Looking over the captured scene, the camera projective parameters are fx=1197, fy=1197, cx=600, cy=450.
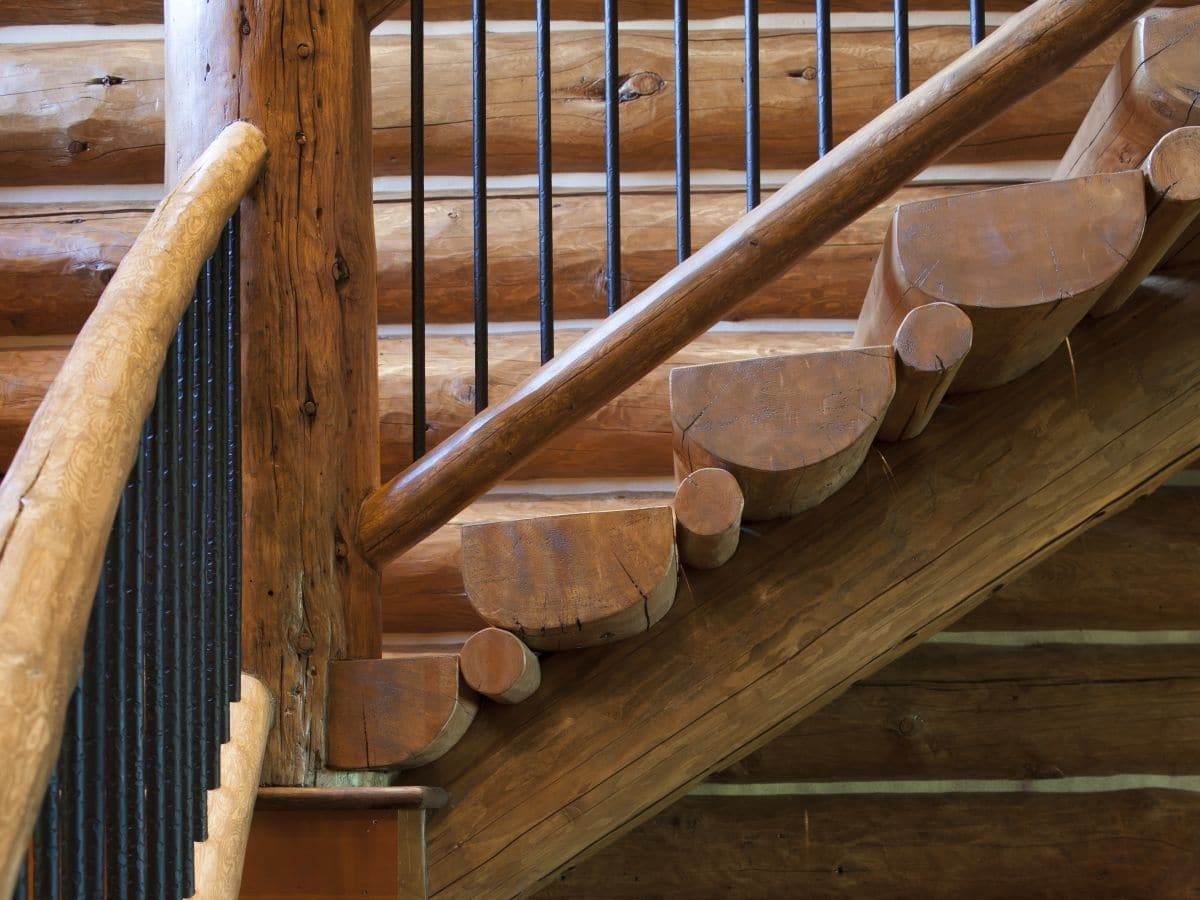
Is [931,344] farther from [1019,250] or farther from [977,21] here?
[977,21]

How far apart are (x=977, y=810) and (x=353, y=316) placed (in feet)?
6.53

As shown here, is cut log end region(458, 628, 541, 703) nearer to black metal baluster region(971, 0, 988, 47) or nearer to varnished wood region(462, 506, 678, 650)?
varnished wood region(462, 506, 678, 650)

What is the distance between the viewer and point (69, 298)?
318cm

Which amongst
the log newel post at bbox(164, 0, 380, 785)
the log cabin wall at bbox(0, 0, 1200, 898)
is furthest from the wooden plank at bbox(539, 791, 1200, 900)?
the log newel post at bbox(164, 0, 380, 785)

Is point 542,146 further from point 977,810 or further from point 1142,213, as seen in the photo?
point 977,810

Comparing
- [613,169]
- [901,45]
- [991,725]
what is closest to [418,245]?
[613,169]

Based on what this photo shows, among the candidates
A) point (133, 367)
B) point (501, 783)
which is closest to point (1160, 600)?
point (501, 783)

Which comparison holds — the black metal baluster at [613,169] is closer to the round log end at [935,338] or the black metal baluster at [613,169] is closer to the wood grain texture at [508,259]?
the round log end at [935,338]

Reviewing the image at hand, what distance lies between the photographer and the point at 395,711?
1544 millimetres

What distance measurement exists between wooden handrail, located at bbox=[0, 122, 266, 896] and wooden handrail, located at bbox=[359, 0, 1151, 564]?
445 mm

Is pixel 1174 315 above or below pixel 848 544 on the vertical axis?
above

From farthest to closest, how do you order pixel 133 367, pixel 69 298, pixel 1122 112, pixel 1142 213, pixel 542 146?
pixel 69 298 → pixel 542 146 → pixel 1122 112 → pixel 1142 213 → pixel 133 367

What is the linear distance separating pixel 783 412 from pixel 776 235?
246 mm

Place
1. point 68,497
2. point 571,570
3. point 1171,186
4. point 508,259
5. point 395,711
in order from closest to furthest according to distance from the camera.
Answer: point 68,497 < point 1171,186 < point 571,570 < point 395,711 < point 508,259
